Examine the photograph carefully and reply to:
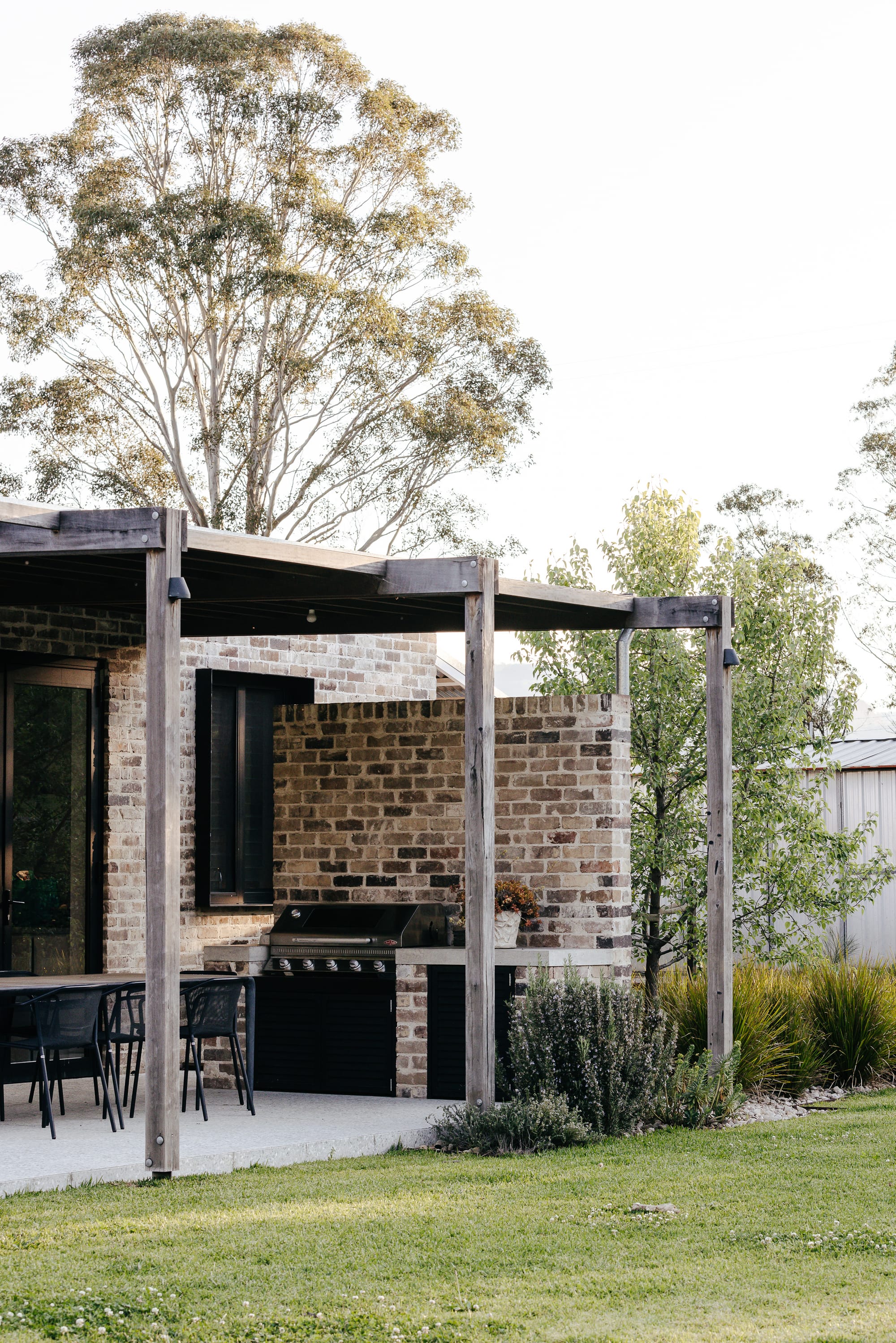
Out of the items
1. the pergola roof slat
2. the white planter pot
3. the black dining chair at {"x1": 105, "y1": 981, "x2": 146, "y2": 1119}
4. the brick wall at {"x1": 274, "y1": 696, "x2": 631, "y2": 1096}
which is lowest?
the black dining chair at {"x1": 105, "y1": 981, "x2": 146, "y2": 1119}

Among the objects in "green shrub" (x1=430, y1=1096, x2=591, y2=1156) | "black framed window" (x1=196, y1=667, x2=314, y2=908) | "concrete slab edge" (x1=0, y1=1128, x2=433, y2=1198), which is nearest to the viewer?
"concrete slab edge" (x1=0, y1=1128, x2=433, y2=1198)

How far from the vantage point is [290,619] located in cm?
1075

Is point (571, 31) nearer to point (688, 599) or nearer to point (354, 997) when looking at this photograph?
point (688, 599)

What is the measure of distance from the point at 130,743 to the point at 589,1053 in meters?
4.02

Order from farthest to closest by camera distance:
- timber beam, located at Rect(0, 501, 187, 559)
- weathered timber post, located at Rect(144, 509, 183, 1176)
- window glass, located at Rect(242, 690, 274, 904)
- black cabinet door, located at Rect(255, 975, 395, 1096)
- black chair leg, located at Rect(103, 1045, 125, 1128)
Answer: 1. window glass, located at Rect(242, 690, 274, 904)
2. black cabinet door, located at Rect(255, 975, 395, 1096)
3. black chair leg, located at Rect(103, 1045, 125, 1128)
4. timber beam, located at Rect(0, 501, 187, 559)
5. weathered timber post, located at Rect(144, 509, 183, 1176)

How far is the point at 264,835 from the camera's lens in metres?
12.2

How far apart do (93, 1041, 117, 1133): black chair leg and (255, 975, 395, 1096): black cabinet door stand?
5.00ft

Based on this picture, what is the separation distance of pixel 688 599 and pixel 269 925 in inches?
162

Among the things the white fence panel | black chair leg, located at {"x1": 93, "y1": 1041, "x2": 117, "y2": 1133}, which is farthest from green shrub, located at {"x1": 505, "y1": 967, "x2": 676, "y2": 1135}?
the white fence panel

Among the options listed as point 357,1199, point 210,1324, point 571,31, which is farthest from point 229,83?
point 210,1324

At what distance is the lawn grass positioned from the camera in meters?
5.03

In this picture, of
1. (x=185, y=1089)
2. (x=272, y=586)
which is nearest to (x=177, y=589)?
(x=272, y=586)

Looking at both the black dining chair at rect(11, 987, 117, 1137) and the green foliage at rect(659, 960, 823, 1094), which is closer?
the black dining chair at rect(11, 987, 117, 1137)

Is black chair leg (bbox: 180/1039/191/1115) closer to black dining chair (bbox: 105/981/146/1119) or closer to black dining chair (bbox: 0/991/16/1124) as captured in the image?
black dining chair (bbox: 105/981/146/1119)
